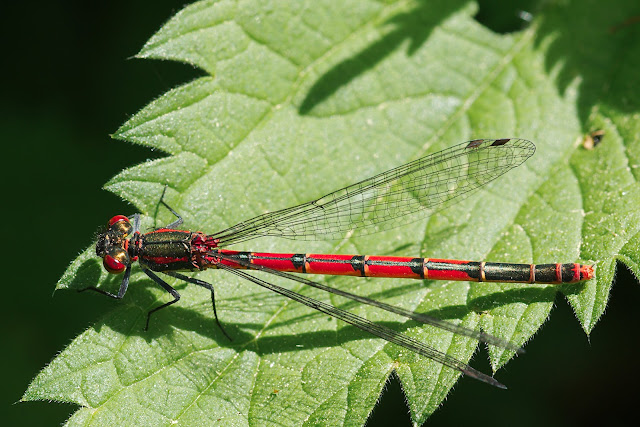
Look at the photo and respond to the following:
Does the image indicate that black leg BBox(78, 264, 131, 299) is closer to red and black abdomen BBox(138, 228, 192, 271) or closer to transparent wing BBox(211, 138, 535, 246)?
red and black abdomen BBox(138, 228, 192, 271)

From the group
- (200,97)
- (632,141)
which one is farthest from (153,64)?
(632,141)

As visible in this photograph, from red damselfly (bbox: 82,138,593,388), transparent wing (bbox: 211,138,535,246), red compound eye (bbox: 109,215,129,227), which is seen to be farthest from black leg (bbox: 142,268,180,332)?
transparent wing (bbox: 211,138,535,246)

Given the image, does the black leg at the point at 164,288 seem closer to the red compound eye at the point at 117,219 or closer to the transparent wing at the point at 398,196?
the red compound eye at the point at 117,219

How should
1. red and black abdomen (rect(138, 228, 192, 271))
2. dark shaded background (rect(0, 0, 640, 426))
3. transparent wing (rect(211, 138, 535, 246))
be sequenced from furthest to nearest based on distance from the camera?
1. dark shaded background (rect(0, 0, 640, 426))
2. transparent wing (rect(211, 138, 535, 246))
3. red and black abdomen (rect(138, 228, 192, 271))

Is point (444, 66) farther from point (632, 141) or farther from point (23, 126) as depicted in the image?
point (23, 126)

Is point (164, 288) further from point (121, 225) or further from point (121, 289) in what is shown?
point (121, 225)

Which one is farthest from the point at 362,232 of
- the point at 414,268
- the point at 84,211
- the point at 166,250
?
the point at 84,211
